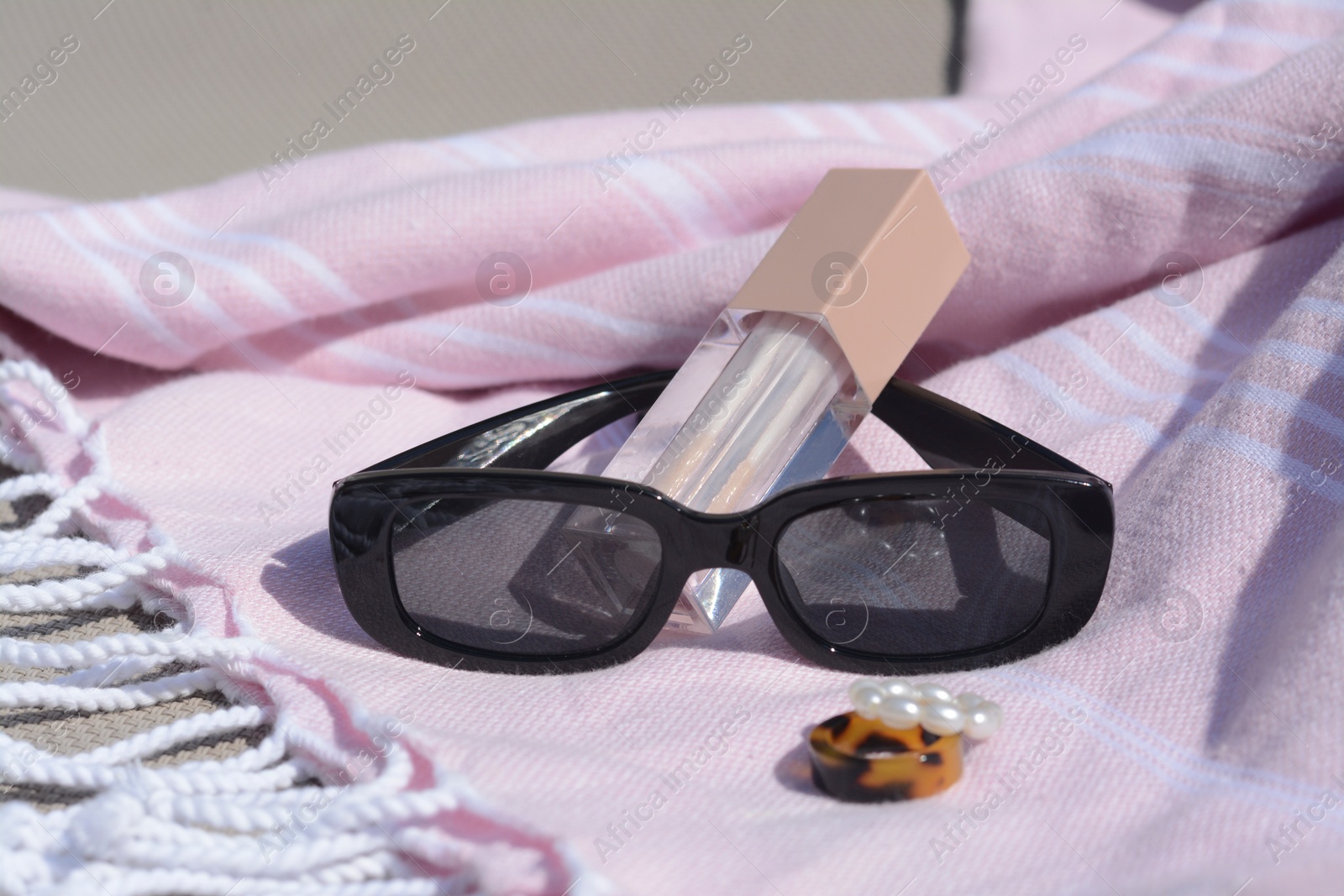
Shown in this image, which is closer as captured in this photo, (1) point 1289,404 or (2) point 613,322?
(1) point 1289,404

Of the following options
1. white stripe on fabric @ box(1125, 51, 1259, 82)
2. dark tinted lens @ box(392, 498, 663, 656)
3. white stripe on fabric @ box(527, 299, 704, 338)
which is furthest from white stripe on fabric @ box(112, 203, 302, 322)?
white stripe on fabric @ box(1125, 51, 1259, 82)

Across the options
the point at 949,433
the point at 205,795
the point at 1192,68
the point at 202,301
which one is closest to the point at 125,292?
the point at 202,301

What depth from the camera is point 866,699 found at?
379mm

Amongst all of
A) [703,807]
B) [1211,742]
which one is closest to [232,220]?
[703,807]

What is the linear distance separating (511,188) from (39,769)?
0.43m

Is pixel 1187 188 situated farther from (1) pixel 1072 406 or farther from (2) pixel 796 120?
(2) pixel 796 120

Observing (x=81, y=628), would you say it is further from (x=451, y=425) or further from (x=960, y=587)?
(x=960, y=587)

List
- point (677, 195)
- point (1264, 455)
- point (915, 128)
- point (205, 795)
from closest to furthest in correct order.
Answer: point (205, 795) < point (1264, 455) < point (677, 195) < point (915, 128)

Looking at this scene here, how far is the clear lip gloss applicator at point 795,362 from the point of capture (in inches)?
18.9

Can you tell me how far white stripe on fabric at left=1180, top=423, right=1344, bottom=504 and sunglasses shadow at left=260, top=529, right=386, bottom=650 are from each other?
1.27 ft

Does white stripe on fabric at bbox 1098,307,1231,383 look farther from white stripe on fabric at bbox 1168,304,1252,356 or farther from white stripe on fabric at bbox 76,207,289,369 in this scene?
white stripe on fabric at bbox 76,207,289,369

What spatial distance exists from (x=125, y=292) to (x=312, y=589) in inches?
10.3

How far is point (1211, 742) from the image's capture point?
380 millimetres

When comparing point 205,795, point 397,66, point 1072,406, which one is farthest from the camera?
point 397,66
